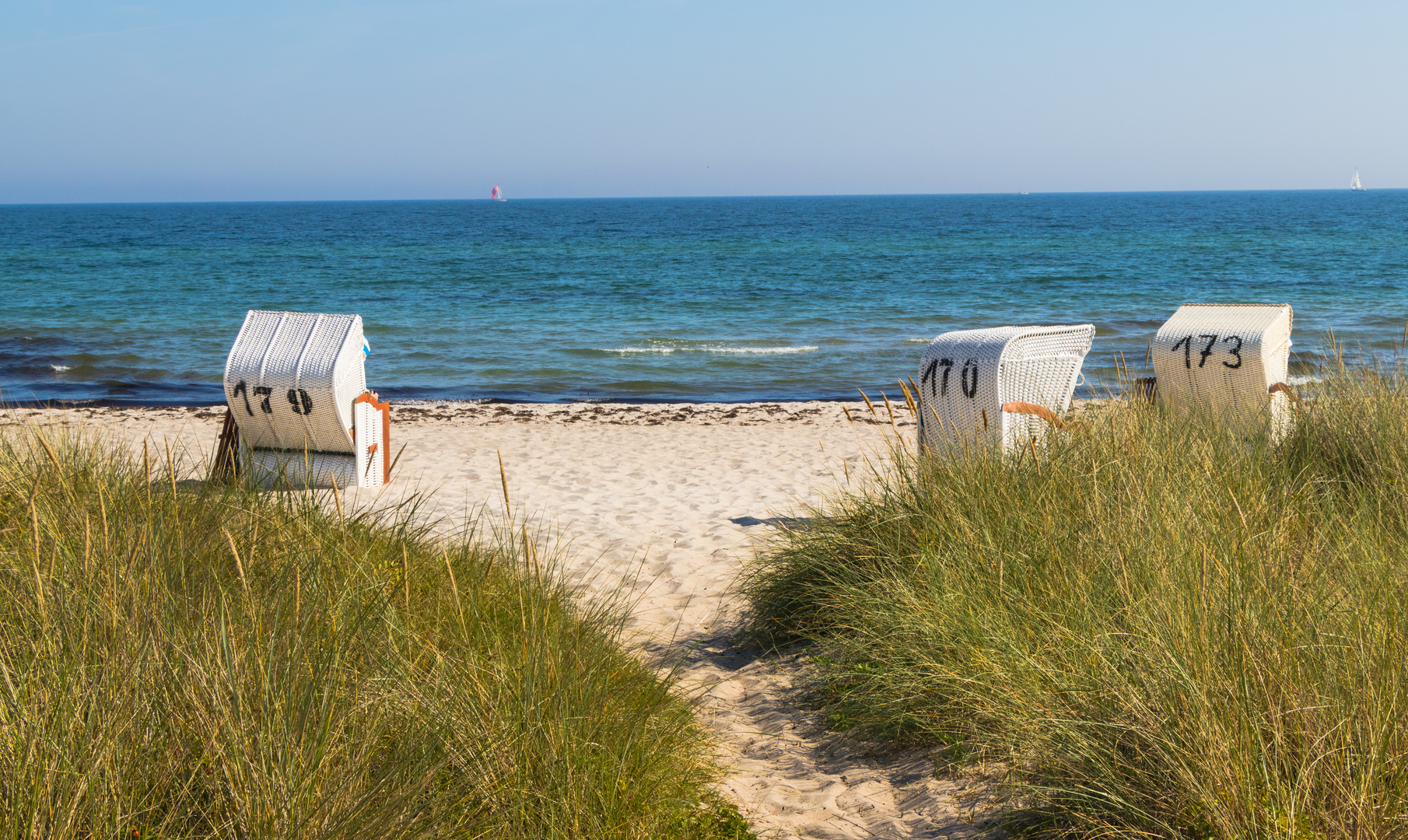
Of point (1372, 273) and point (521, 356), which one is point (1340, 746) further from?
point (1372, 273)

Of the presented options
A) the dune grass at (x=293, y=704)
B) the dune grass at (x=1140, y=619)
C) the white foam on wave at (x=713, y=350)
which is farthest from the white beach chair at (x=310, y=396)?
the white foam on wave at (x=713, y=350)

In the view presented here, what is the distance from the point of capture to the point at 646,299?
2945 centimetres

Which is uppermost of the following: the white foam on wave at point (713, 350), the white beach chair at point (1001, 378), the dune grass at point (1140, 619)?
the white beach chair at point (1001, 378)

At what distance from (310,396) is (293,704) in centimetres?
587

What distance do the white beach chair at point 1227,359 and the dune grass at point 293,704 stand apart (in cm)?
482

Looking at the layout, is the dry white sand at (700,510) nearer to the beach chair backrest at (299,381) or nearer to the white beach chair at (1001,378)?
the white beach chair at (1001,378)

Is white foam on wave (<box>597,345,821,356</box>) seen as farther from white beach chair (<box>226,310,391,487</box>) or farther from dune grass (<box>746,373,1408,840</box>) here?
dune grass (<box>746,373,1408,840</box>)

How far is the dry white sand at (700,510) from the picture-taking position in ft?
10.5

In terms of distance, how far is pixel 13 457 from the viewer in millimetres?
4320

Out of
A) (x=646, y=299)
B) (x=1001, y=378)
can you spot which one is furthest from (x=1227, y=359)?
(x=646, y=299)

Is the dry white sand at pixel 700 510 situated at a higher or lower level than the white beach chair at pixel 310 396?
lower

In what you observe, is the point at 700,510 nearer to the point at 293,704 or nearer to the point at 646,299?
the point at 293,704

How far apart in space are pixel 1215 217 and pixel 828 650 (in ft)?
311

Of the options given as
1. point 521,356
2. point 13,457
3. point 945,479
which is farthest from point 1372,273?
point 13,457
